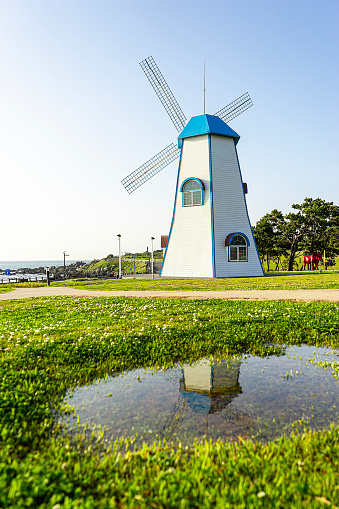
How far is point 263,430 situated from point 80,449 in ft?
8.12

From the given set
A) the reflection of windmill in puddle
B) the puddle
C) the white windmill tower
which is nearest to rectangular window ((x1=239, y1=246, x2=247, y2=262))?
the white windmill tower

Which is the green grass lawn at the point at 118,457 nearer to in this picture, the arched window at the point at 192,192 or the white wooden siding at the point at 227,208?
the white wooden siding at the point at 227,208

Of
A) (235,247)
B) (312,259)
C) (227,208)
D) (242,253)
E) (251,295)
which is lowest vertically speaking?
(251,295)

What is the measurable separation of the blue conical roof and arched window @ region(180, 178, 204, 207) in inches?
208

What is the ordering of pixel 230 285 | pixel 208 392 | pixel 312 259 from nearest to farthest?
pixel 208 392, pixel 230 285, pixel 312 259

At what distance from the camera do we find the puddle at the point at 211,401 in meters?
4.48

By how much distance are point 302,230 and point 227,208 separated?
104ft

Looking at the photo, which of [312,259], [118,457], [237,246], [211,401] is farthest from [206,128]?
[312,259]

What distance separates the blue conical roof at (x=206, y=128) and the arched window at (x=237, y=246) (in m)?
11.3

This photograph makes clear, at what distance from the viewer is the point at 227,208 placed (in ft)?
113

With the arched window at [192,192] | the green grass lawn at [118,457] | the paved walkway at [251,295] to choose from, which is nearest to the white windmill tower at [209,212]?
the arched window at [192,192]

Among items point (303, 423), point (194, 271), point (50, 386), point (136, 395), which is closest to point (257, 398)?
point (303, 423)

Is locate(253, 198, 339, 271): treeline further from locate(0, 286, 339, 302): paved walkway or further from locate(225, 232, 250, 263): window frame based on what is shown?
locate(0, 286, 339, 302): paved walkway

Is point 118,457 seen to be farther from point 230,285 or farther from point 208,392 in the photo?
point 230,285
